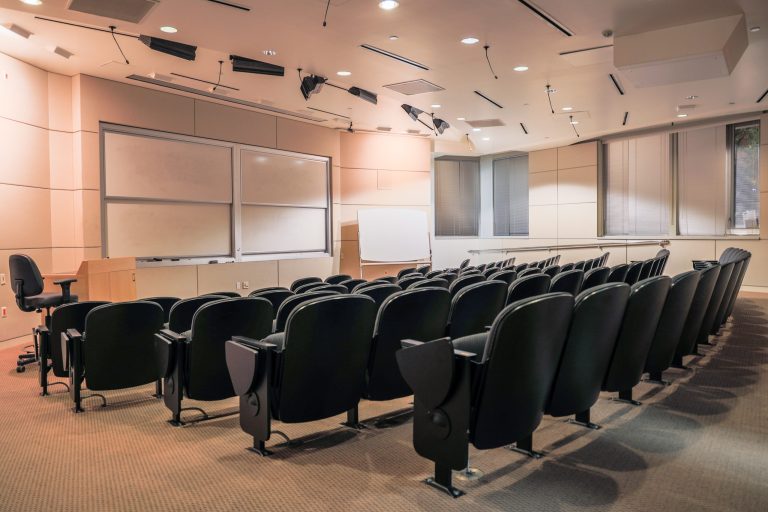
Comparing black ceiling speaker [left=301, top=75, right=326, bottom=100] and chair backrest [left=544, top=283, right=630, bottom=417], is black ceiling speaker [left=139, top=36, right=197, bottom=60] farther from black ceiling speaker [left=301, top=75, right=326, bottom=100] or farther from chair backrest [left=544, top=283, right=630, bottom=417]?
chair backrest [left=544, top=283, right=630, bottom=417]

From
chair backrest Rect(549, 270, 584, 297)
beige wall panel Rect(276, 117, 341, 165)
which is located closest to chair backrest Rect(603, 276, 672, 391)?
chair backrest Rect(549, 270, 584, 297)

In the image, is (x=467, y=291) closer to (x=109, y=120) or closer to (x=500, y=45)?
(x=500, y=45)

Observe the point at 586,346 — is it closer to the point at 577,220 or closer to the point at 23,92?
the point at 23,92

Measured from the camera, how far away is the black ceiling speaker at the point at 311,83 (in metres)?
7.93

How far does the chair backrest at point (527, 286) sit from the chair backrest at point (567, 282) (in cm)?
11

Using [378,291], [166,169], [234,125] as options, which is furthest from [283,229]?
[378,291]

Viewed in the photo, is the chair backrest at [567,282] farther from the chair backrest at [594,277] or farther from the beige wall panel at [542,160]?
the beige wall panel at [542,160]

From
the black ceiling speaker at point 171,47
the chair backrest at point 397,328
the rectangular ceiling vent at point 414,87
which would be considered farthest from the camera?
the rectangular ceiling vent at point 414,87

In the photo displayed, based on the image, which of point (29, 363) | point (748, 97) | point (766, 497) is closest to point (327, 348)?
point (766, 497)

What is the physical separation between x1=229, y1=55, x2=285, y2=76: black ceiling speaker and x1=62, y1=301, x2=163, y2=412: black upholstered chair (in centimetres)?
445

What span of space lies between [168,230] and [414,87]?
187 inches

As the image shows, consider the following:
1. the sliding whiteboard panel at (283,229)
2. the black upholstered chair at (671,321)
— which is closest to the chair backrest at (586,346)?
the black upholstered chair at (671,321)

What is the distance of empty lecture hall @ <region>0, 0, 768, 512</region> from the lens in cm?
243

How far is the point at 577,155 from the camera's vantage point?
13414 mm
